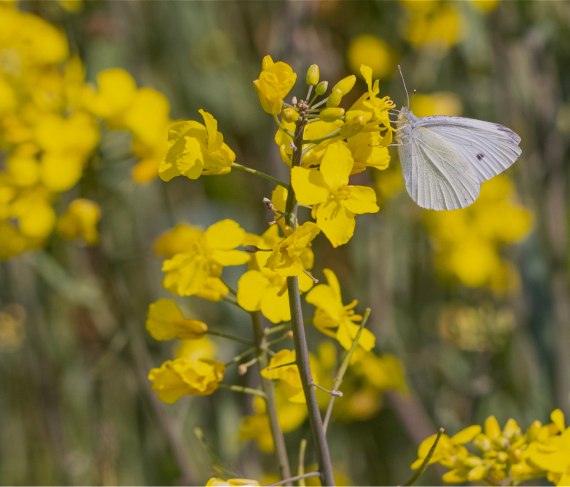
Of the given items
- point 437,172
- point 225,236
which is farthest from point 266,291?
point 437,172

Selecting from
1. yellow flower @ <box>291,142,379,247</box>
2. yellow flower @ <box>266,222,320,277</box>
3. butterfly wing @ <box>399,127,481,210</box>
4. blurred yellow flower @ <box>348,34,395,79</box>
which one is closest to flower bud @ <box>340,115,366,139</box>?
Result: yellow flower @ <box>291,142,379,247</box>

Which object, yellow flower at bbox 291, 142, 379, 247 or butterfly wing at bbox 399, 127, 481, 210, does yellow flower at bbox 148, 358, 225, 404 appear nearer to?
yellow flower at bbox 291, 142, 379, 247

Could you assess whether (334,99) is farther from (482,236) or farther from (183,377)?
(482,236)

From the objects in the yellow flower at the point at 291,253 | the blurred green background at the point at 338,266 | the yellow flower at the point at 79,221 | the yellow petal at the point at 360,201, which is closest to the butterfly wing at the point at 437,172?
the blurred green background at the point at 338,266

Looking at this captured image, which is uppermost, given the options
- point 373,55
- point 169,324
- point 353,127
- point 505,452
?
point 373,55

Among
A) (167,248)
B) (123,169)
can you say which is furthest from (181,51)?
(167,248)

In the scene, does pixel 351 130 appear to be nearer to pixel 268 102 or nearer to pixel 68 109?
pixel 268 102
